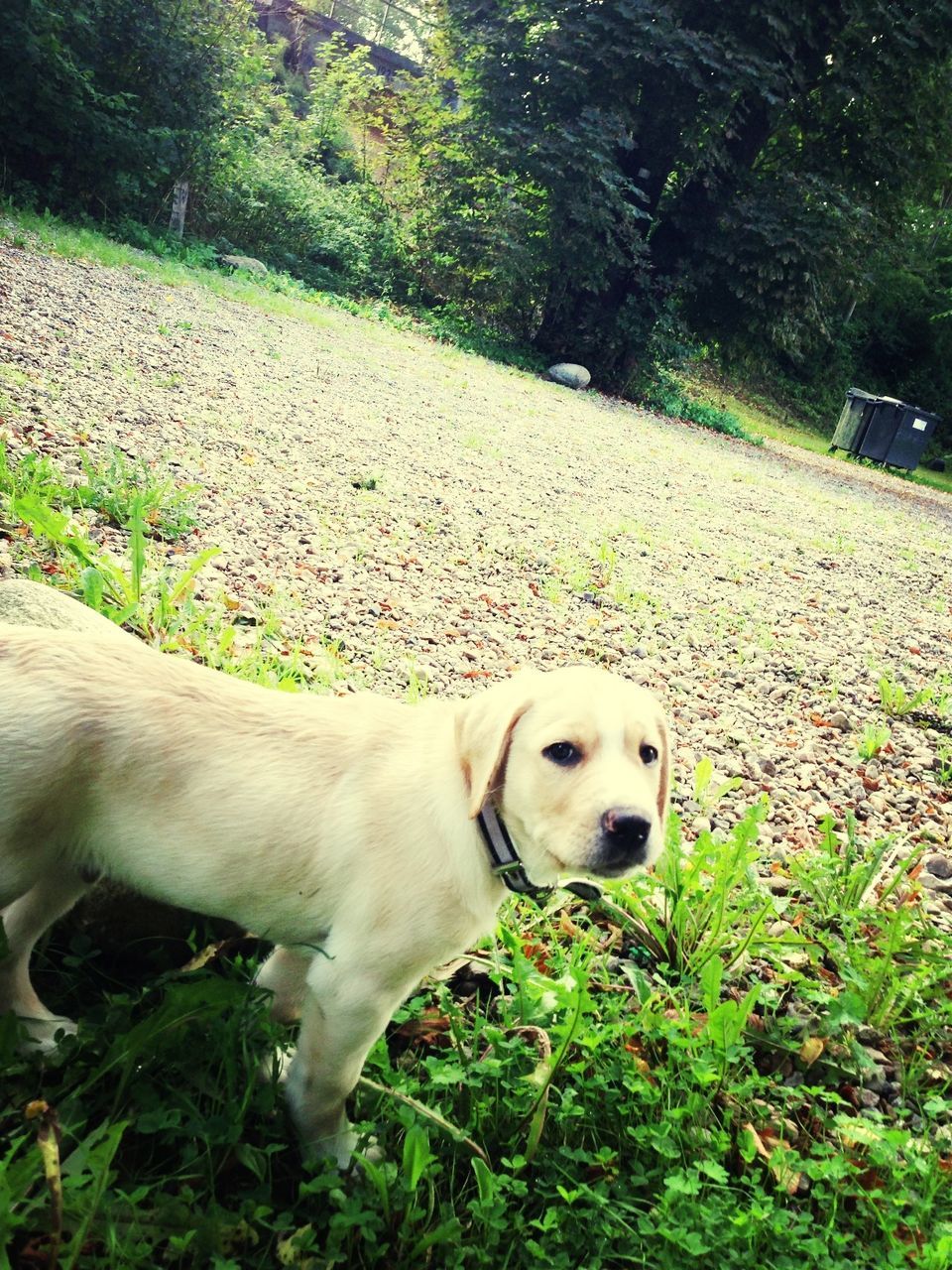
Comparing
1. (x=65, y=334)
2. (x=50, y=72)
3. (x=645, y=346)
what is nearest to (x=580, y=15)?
(x=645, y=346)

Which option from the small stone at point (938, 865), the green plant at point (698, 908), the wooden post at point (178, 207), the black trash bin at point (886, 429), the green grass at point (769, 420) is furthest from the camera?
the green grass at point (769, 420)

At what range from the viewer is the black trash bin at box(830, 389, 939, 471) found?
74.7 feet

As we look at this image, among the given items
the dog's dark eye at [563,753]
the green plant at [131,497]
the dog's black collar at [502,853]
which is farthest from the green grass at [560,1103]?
the green plant at [131,497]

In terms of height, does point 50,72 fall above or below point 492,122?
below

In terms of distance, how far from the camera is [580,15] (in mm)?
19141

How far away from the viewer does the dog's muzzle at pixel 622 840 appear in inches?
70.1

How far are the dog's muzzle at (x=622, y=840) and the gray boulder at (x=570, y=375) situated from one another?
1950 centimetres

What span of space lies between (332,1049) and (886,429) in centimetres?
2519

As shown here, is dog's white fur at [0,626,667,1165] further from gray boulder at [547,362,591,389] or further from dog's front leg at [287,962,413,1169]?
gray boulder at [547,362,591,389]

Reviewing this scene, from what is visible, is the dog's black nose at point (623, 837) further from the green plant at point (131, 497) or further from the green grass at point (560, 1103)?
the green plant at point (131, 497)

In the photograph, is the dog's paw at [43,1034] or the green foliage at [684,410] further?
the green foliage at [684,410]

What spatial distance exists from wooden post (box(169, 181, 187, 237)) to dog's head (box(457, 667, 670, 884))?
2038cm

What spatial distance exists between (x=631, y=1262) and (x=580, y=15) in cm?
2335

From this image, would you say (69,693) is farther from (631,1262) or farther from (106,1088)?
(631,1262)
